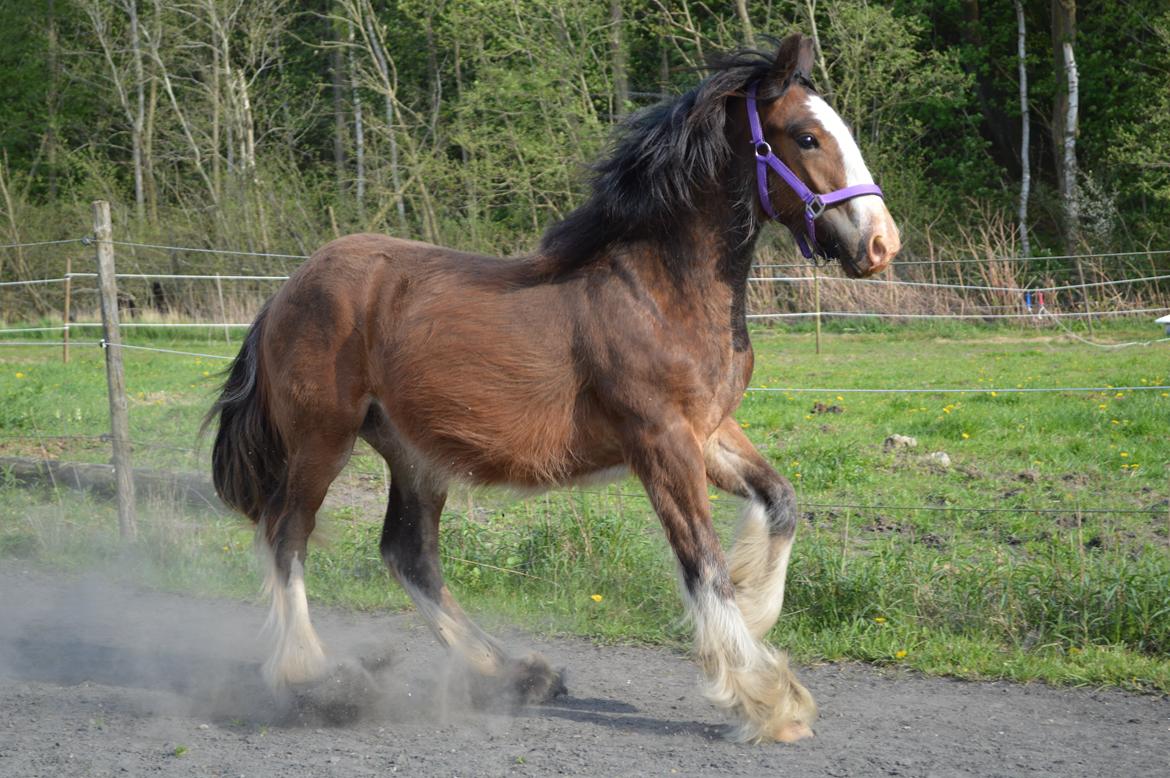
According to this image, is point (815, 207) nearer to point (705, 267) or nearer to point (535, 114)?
point (705, 267)

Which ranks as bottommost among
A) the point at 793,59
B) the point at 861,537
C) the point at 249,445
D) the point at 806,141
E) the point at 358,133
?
the point at 861,537

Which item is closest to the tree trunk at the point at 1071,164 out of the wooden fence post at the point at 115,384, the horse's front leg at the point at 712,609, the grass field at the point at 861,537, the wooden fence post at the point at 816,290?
the wooden fence post at the point at 816,290

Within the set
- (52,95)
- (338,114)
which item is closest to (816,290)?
(338,114)

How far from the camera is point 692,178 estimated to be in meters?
4.46

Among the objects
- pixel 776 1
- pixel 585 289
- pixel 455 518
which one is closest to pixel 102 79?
pixel 776 1

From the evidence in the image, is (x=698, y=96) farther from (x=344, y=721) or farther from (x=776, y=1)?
(x=776, y=1)

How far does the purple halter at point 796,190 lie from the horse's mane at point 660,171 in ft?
0.39

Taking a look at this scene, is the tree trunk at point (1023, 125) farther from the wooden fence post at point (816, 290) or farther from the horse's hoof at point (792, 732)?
the horse's hoof at point (792, 732)

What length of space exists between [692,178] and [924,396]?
804 cm

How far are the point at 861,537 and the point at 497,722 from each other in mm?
2700

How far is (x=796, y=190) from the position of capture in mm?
4254

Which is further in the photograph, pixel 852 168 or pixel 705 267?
pixel 705 267

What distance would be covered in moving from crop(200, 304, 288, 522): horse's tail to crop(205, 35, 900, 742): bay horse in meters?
0.21

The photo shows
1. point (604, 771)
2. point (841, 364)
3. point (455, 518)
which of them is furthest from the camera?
point (841, 364)
